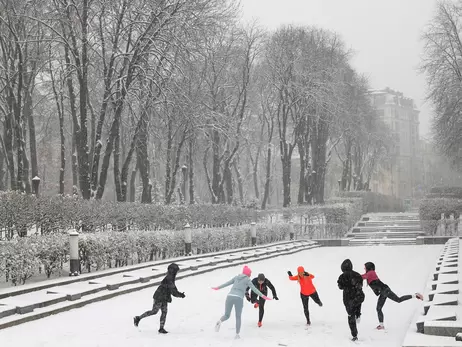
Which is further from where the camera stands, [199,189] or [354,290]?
[199,189]

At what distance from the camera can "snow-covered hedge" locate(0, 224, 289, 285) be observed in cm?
1387

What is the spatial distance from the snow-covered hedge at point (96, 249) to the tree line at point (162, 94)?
155 inches

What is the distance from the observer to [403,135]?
117125 mm

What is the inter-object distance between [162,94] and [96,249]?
9613 millimetres

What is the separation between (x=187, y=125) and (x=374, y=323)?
22.8 meters

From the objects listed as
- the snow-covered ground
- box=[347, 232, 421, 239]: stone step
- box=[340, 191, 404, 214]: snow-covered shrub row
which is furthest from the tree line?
the snow-covered ground

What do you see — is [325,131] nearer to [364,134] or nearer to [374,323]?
[364,134]

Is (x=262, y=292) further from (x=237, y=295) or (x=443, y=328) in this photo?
(x=443, y=328)

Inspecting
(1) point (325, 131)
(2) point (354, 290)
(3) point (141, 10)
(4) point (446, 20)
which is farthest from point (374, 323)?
(1) point (325, 131)

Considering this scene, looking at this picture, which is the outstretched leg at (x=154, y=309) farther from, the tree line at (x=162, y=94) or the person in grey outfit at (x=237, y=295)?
the tree line at (x=162, y=94)

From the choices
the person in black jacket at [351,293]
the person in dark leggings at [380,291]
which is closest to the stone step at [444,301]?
the person in dark leggings at [380,291]

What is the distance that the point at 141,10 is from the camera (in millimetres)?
25062

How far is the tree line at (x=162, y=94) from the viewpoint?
24.5 meters

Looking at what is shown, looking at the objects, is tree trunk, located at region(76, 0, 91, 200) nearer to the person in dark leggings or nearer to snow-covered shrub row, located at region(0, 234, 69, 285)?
snow-covered shrub row, located at region(0, 234, 69, 285)
